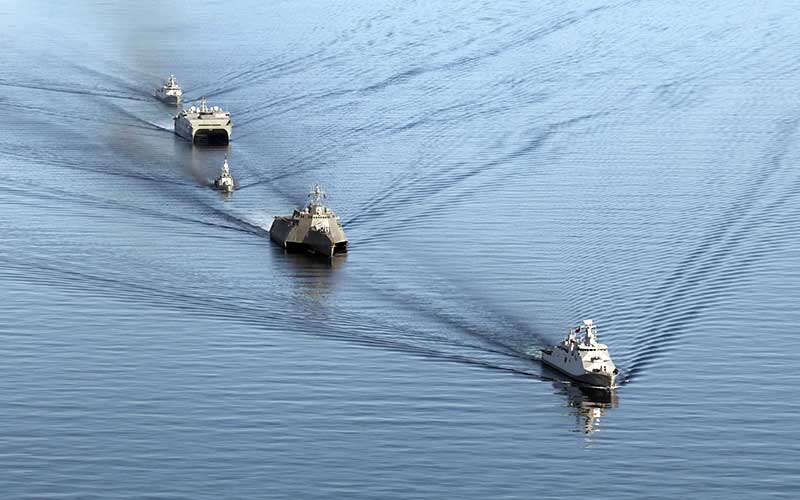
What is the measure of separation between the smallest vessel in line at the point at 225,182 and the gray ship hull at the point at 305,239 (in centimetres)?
2000

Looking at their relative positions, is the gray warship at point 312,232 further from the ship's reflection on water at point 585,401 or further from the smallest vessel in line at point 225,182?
the ship's reflection on water at point 585,401

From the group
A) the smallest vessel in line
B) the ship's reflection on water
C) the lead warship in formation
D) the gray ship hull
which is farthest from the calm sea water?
the smallest vessel in line

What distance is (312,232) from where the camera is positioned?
16000 cm

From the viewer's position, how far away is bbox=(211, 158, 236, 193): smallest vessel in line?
183250 millimetres

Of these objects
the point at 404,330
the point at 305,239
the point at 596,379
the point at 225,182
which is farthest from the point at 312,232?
the point at 596,379

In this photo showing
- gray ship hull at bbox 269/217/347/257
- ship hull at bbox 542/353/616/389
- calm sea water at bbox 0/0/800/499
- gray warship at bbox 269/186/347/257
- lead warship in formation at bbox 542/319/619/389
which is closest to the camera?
calm sea water at bbox 0/0/800/499

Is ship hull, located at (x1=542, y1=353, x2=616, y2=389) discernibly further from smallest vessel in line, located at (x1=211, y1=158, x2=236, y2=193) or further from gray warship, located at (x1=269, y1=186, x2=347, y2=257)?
smallest vessel in line, located at (x1=211, y1=158, x2=236, y2=193)

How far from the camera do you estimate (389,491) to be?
97.9m

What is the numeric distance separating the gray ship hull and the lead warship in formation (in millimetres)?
42591

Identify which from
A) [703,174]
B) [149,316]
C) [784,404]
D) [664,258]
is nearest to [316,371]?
[149,316]

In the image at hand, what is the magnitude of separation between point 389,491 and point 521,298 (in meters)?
42.7

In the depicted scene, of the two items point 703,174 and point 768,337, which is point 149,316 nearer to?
point 768,337

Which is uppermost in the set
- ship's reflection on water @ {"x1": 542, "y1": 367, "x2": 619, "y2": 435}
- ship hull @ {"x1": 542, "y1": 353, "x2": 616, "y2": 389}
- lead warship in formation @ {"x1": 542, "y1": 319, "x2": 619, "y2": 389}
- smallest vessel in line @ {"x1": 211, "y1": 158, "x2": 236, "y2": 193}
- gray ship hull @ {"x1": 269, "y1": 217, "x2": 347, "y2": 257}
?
smallest vessel in line @ {"x1": 211, "y1": 158, "x2": 236, "y2": 193}

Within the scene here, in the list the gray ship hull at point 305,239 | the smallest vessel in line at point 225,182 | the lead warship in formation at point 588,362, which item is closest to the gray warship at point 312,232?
the gray ship hull at point 305,239
